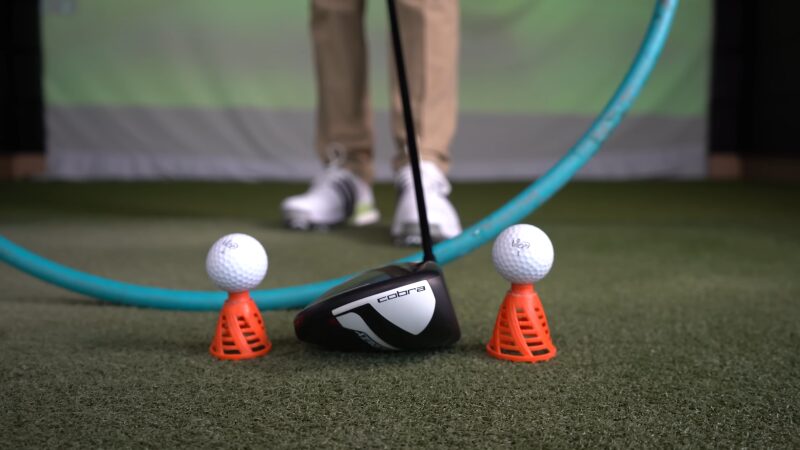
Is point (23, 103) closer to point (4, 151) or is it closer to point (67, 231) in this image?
point (4, 151)

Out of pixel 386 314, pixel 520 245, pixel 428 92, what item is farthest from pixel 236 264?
pixel 428 92

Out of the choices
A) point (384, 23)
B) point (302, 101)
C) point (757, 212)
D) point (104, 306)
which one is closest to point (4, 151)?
point (302, 101)

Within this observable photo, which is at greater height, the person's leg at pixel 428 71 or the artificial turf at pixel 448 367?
the person's leg at pixel 428 71

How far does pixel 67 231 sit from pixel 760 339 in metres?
1.65

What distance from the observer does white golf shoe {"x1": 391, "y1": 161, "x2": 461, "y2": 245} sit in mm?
1483

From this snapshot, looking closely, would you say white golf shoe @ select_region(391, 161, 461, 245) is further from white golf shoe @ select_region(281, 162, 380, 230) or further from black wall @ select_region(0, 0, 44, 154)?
black wall @ select_region(0, 0, 44, 154)

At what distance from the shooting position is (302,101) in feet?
13.0

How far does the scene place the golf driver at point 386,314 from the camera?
27.8 inches

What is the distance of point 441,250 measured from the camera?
42.0 inches

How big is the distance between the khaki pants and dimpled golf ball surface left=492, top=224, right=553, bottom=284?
875mm

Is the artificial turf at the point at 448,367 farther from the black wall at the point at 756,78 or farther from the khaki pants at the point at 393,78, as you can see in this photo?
the black wall at the point at 756,78

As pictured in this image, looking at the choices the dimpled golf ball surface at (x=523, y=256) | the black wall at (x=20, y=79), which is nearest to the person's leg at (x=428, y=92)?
the dimpled golf ball surface at (x=523, y=256)

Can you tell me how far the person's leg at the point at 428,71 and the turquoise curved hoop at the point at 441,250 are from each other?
523mm

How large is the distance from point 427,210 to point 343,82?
61 cm
